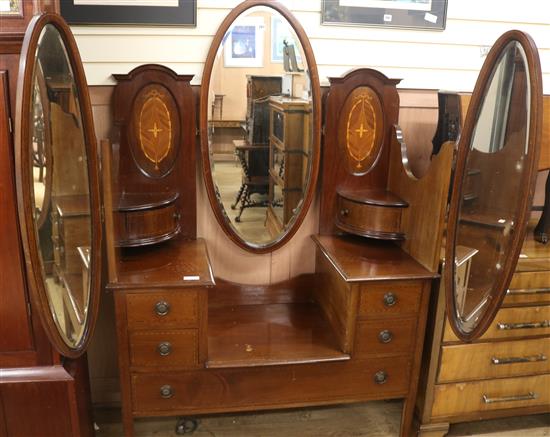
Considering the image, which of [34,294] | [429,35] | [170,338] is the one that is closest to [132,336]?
[170,338]

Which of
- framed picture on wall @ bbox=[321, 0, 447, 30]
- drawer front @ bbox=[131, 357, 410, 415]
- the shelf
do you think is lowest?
drawer front @ bbox=[131, 357, 410, 415]

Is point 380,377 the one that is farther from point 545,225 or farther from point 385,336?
point 545,225

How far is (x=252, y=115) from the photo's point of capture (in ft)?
6.56

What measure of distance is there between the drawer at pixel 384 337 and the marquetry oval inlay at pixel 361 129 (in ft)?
2.25

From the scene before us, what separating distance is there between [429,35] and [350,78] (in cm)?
44

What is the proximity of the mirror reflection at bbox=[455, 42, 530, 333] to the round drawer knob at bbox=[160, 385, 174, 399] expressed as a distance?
3.63 feet

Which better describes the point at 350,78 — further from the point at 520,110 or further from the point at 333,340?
the point at 333,340

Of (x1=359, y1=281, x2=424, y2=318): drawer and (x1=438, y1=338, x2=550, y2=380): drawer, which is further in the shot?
(x1=438, y1=338, x2=550, y2=380): drawer

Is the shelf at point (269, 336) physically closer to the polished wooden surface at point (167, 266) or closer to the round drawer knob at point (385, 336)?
the round drawer knob at point (385, 336)

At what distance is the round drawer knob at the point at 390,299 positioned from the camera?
1871mm

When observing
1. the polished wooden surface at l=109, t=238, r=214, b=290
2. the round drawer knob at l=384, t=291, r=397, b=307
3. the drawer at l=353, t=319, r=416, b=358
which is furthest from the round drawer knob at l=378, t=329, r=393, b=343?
the polished wooden surface at l=109, t=238, r=214, b=290

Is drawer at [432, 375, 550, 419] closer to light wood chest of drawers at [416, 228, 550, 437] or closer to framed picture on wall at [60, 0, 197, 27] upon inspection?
light wood chest of drawers at [416, 228, 550, 437]

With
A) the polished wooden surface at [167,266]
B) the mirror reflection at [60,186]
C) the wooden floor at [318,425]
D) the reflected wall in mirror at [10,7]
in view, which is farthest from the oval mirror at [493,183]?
the reflected wall in mirror at [10,7]

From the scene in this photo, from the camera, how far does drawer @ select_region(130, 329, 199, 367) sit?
1788 millimetres
